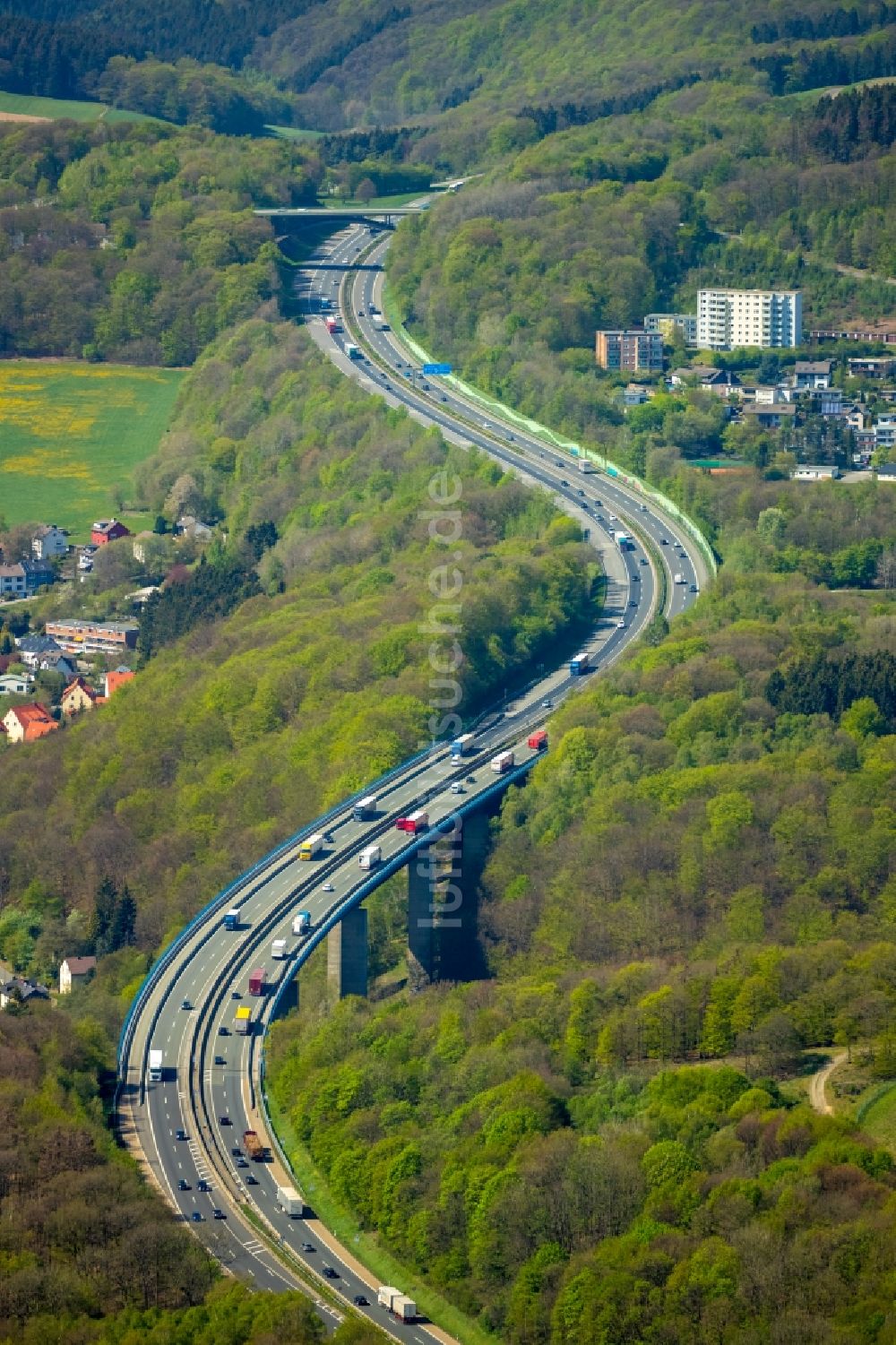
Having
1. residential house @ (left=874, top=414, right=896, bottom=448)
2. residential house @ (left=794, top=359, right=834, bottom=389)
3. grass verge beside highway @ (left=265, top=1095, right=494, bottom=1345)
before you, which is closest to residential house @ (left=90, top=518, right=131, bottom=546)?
residential house @ (left=794, top=359, right=834, bottom=389)

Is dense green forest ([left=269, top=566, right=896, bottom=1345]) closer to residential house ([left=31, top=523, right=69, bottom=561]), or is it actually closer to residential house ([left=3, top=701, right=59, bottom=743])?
residential house ([left=3, top=701, right=59, bottom=743])

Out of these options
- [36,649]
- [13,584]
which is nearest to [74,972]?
[36,649]

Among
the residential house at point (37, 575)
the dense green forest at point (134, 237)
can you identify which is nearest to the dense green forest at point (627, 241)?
the dense green forest at point (134, 237)

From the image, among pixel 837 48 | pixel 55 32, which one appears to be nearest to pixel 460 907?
pixel 837 48

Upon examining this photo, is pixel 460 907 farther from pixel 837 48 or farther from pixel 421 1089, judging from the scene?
pixel 837 48

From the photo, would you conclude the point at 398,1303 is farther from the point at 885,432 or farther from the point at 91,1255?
the point at 885,432
